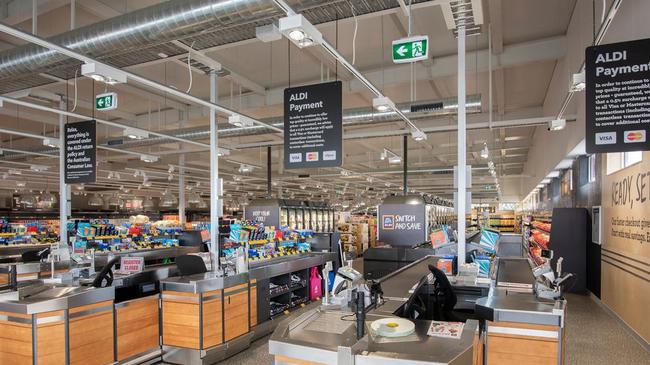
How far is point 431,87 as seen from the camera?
10.1 metres

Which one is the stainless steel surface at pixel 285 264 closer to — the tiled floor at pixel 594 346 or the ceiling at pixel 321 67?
the tiled floor at pixel 594 346

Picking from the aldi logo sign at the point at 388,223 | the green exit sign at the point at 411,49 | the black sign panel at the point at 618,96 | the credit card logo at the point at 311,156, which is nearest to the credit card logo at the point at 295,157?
the credit card logo at the point at 311,156

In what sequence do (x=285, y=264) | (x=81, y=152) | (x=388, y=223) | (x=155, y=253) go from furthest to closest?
(x=388, y=223)
(x=155, y=253)
(x=81, y=152)
(x=285, y=264)

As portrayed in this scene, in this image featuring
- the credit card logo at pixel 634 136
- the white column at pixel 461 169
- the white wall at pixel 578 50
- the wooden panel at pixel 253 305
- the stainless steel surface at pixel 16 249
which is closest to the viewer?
the credit card logo at pixel 634 136

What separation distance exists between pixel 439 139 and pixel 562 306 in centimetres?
1248

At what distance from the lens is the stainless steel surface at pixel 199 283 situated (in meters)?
5.05

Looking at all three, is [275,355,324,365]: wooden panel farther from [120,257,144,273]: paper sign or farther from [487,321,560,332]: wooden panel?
[120,257,144,273]: paper sign

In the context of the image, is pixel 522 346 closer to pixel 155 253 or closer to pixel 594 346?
pixel 594 346

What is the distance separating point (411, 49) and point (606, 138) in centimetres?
208

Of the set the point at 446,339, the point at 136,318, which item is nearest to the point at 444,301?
the point at 446,339

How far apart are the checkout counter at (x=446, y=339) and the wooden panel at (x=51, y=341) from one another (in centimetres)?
287

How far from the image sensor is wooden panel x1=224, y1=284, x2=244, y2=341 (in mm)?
5461

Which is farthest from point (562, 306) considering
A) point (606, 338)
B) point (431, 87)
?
point (431, 87)

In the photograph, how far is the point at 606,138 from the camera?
3.99 metres
